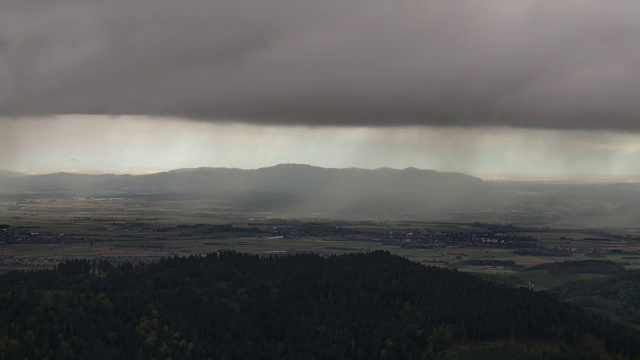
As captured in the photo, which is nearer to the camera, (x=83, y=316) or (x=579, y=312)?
(x=83, y=316)

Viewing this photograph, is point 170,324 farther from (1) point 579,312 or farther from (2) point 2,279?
(1) point 579,312

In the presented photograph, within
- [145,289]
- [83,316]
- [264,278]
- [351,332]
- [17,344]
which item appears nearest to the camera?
[17,344]

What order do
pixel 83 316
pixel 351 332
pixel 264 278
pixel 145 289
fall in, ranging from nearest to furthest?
pixel 83 316 → pixel 351 332 → pixel 145 289 → pixel 264 278

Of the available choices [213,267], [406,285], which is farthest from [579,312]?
[213,267]

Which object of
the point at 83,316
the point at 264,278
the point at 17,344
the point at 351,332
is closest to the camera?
the point at 17,344

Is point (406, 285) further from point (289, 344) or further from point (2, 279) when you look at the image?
point (2, 279)

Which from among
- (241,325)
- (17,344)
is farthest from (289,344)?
(17,344)
